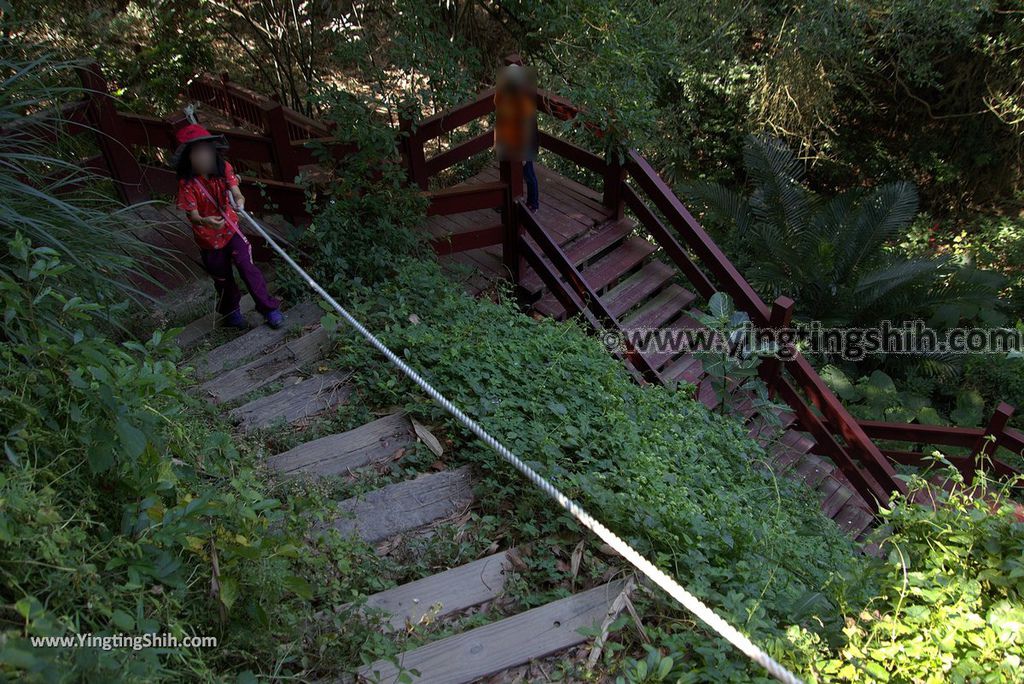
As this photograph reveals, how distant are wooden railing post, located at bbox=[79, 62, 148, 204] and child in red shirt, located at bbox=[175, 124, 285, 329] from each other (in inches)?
35.1

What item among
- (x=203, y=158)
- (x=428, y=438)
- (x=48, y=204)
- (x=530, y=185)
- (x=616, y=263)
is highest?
(x=203, y=158)

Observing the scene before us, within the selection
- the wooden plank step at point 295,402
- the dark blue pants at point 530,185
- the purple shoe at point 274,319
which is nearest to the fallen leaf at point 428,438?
the wooden plank step at point 295,402

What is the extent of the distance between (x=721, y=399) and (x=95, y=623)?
13.4 feet

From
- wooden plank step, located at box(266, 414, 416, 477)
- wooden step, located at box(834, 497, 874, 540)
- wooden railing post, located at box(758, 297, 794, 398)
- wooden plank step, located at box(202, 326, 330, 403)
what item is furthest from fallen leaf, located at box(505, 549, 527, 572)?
wooden step, located at box(834, 497, 874, 540)

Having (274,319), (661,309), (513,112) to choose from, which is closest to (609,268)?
(661,309)

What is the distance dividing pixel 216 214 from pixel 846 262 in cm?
794

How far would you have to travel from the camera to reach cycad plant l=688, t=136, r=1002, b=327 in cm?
885

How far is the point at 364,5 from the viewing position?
649cm

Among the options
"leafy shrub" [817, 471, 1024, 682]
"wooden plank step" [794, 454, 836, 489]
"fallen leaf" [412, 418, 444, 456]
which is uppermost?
"fallen leaf" [412, 418, 444, 456]

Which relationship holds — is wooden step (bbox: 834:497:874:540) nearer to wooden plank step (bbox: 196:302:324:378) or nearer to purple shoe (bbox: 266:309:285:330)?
wooden plank step (bbox: 196:302:324:378)

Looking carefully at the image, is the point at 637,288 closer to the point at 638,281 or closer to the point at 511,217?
the point at 638,281

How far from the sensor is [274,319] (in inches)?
184

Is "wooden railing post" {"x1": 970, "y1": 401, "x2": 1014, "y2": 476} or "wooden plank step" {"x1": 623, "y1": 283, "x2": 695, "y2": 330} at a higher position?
"wooden plank step" {"x1": 623, "y1": 283, "x2": 695, "y2": 330}

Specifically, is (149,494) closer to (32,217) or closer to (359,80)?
(32,217)
